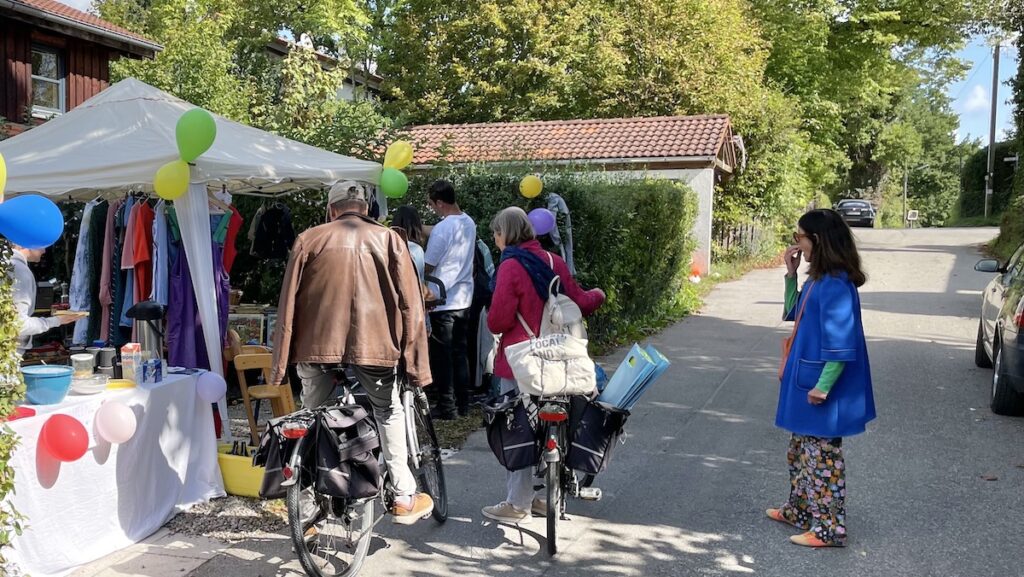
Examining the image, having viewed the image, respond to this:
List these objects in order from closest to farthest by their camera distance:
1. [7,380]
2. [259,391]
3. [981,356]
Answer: [7,380] < [259,391] < [981,356]

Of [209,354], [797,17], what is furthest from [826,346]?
[797,17]

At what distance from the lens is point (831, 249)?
4.38 m

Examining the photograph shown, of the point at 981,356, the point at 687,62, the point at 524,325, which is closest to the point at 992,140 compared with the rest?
the point at 687,62

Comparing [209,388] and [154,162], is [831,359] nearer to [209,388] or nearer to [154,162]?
[209,388]

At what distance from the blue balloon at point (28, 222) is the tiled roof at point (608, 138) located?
1361 centimetres

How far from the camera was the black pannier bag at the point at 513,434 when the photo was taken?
4.43 meters

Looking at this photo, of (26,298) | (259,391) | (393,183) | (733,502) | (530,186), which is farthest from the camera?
(530,186)

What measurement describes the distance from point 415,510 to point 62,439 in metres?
1.71

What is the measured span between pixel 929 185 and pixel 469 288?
7734 centimetres

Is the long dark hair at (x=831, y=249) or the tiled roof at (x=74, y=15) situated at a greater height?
the tiled roof at (x=74, y=15)

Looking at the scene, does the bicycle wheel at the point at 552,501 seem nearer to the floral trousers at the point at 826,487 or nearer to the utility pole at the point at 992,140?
the floral trousers at the point at 826,487

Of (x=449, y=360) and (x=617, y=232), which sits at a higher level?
(x=617, y=232)

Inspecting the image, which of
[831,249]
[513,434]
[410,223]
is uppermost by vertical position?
[410,223]

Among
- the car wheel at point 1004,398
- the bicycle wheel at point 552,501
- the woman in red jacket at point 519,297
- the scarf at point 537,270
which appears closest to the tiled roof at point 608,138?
the car wheel at point 1004,398
